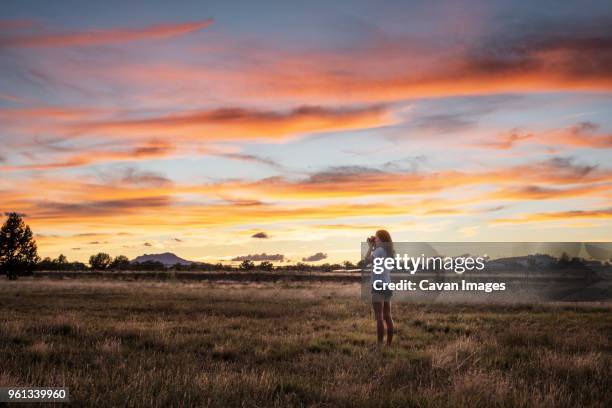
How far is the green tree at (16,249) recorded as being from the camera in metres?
66.2

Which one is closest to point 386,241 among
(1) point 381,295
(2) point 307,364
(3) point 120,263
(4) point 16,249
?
(1) point 381,295

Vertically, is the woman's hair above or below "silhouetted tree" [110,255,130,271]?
above

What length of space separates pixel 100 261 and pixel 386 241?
146 meters

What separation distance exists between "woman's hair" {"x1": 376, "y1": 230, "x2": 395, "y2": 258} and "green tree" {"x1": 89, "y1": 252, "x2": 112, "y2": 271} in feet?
461

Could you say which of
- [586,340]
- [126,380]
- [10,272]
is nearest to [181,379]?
[126,380]

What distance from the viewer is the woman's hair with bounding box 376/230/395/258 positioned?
429 inches

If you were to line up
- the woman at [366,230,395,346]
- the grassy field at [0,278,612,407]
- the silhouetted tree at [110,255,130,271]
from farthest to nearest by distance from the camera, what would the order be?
the silhouetted tree at [110,255,130,271]
the woman at [366,230,395,346]
the grassy field at [0,278,612,407]

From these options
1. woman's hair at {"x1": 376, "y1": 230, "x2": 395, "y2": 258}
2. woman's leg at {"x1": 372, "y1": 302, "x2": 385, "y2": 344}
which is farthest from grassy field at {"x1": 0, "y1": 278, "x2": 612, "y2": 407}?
woman's hair at {"x1": 376, "y1": 230, "x2": 395, "y2": 258}

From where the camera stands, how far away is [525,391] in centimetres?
656

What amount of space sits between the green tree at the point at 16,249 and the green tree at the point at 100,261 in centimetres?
7198

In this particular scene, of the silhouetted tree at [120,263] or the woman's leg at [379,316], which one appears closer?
the woman's leg at [379,316]

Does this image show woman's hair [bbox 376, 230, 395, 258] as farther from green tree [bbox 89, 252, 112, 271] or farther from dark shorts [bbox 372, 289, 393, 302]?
green tree [bbox 89, 252, 112, 271]

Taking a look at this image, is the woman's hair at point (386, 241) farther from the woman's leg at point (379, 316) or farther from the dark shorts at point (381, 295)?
the woman's leg at point (379, 316)

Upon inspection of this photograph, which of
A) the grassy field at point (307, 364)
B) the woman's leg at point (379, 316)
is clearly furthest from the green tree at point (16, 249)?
the woman's leg at point (379, 316)
